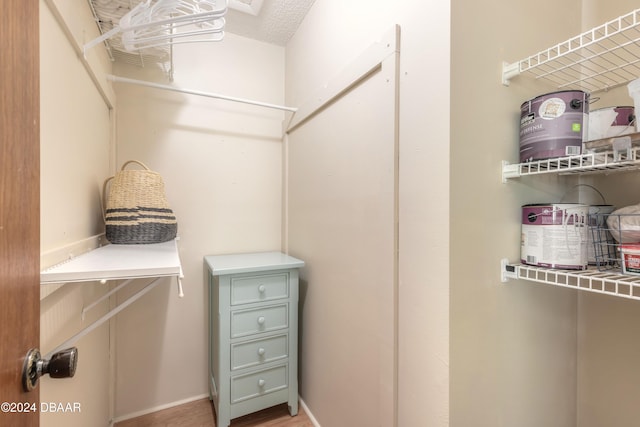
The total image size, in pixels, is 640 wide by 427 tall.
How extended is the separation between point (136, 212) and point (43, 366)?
75cm

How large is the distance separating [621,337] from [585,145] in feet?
2.24

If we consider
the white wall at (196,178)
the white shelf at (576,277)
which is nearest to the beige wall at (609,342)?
the white shelf at (576,277)

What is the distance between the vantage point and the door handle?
47cm

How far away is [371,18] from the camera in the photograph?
1105mm

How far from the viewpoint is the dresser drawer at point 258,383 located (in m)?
1.50

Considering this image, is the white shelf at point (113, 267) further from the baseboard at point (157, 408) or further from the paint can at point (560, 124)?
the baseboard at point (157, 408)

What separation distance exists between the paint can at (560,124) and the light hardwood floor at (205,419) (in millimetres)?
1748

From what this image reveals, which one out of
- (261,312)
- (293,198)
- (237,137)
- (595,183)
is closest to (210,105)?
(237,137)

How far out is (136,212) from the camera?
1150 millimetres

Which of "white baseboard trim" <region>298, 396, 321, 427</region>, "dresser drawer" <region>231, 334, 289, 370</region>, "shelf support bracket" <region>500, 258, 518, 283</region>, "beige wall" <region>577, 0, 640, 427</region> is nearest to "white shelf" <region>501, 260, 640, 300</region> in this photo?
"shelf support bracket" <region>500, 258, 518, 283</region>

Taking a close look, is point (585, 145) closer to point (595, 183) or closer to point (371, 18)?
point (595, 183)

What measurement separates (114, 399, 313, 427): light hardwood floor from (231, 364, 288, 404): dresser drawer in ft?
0.62

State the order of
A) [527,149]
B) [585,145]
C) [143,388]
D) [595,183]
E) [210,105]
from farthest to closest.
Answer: [210,105] < [143,388] < [595,183] < [527,149] < [585,145]

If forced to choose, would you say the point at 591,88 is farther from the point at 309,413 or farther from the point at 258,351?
the point at 309,413
